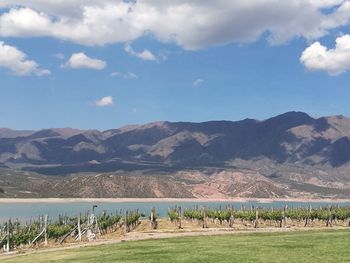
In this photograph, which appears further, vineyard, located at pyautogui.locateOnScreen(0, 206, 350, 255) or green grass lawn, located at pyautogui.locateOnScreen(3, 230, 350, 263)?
vineyard, located at pyautogui.locateOnScreen(0, 206, 350, 255)

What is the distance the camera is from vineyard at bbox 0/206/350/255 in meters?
58.0

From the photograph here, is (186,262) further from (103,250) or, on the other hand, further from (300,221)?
(300,221)

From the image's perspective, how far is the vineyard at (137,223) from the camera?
5803 centimetres

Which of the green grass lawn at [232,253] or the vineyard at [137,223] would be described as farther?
the vineyard at [137,223]

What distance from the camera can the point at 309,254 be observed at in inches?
1193

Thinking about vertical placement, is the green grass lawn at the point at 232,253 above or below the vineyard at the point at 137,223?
above

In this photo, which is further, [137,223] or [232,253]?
[137,223]

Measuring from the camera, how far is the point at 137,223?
80.0m

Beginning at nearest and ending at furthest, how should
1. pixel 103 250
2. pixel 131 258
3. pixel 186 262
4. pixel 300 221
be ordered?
pixel 186 262 → pixel 131 258 → pixel 103 250 → pixel 300 221

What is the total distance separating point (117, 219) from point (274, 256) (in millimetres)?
48648

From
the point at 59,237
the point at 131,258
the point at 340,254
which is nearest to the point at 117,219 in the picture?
the point at 59,237

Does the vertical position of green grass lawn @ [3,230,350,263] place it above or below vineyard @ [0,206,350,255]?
above

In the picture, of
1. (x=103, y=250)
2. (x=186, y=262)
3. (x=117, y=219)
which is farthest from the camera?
(x=117, y=219)

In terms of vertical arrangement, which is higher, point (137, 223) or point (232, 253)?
point (232, 253)
